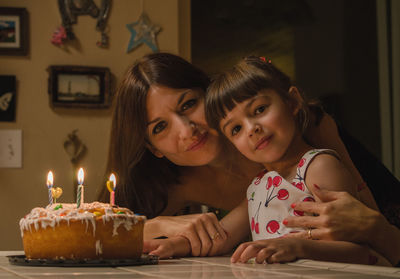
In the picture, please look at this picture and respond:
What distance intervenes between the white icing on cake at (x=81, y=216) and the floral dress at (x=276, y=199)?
1.59 ft

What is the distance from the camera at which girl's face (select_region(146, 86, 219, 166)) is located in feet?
5.76

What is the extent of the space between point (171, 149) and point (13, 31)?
1.82m

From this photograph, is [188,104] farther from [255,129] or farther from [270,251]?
[270,251]

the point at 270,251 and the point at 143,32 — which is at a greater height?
the point at 143,32

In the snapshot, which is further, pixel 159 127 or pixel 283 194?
pixel 159 127

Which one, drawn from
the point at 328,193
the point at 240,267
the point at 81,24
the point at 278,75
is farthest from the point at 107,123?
the point at 240,267

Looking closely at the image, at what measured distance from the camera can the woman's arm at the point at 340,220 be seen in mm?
1287

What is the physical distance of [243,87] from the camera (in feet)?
5.10

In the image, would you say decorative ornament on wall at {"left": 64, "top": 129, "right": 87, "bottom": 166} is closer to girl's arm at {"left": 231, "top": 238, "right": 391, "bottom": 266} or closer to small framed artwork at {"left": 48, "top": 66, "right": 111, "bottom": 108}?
small framed artwork at {"left": 48, "top": 66, "right": 111, "bottom": 108}

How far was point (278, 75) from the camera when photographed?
64.4 inches

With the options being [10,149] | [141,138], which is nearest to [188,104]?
[141,138]

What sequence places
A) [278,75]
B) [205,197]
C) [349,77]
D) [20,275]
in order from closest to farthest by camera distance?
[20,275]
[278,75]
[205,197]
[349,77]

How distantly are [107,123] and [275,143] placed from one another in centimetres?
189

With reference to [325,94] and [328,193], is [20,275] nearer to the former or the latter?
[328,193]
